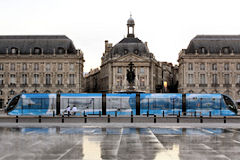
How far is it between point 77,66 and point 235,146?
80037mm

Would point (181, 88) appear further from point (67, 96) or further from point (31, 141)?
point (31, 141)

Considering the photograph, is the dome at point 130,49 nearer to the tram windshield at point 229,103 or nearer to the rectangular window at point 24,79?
the rectangular window at point 24,79

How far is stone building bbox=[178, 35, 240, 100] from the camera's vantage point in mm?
97500

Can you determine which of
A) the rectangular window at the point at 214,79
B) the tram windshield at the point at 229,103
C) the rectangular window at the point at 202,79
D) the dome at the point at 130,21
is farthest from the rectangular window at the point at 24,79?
the tram windshield at the point at 229,103

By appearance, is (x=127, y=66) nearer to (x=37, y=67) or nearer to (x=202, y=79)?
(x=202, y=79)

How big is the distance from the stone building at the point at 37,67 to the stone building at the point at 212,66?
2845 cm

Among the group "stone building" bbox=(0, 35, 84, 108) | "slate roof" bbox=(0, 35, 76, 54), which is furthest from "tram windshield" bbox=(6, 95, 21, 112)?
"slate roof" bbox=(0, 35, 76, 54)

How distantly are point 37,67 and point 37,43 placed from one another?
6204 mm

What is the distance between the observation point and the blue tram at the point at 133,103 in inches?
1908

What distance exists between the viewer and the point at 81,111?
49.1 metres

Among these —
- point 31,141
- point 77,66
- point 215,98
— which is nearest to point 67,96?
point 215,98

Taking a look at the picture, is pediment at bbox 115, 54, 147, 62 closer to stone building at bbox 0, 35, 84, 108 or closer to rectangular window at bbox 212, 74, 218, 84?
stone building at bbox 0, 35, 84, 108

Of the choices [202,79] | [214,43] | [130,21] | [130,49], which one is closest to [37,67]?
[130,49]

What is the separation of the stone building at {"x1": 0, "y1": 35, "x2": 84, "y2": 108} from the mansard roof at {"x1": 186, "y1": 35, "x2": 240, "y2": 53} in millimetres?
30265
